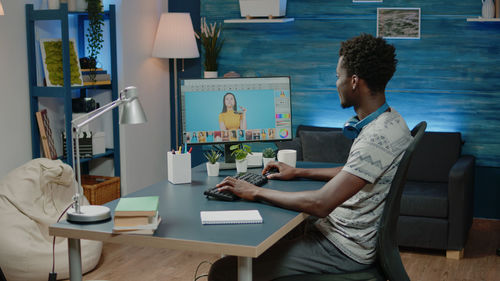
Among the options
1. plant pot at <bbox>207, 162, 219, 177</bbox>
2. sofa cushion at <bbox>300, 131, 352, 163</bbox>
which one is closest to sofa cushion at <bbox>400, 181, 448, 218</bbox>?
sofa cushion at <bbox>300, 131, 352, 163</bbox>

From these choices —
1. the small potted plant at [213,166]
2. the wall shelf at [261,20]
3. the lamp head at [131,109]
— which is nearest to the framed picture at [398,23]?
the wall shelf at [261,20]

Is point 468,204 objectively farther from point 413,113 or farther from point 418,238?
point 413,113

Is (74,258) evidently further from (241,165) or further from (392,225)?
(392,225)

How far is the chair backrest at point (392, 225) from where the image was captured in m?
2.12

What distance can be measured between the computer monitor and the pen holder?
1.14 feet

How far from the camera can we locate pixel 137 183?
5.16m

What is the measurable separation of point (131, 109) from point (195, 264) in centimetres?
204

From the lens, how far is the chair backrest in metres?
2.12

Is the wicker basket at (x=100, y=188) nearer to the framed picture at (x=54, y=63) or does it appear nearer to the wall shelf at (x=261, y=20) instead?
the framed picture at (x=54, y=63)

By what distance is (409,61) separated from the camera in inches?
196

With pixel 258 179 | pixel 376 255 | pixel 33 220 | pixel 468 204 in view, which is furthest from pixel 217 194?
pixel 468 204

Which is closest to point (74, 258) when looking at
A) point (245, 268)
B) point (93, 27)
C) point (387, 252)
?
point (245, 268)

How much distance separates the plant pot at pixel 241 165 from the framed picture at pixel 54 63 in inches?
71.3

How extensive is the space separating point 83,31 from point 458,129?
3.12 meters
